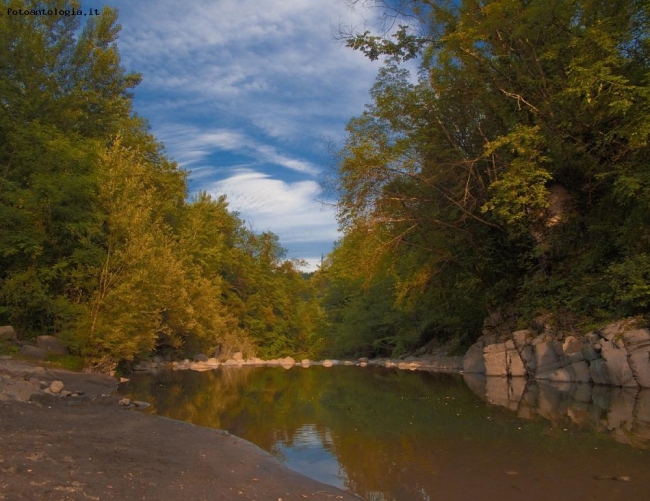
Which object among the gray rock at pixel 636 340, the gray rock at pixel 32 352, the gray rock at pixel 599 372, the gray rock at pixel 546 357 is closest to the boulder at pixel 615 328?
the gray rock at pixel 636 340

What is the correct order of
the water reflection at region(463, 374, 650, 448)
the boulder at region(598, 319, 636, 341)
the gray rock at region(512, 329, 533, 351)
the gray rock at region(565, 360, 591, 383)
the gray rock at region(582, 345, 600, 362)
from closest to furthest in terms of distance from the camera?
the water reflection at region(463, 374, 650, 448) < the boulder at region(598, 319, 636, 341) < the gray rock at region(582, 345, 600, 362) < the gray rock at region(565, 360, 591, 383) < the gray rock at region(512, 329, 533, 351)

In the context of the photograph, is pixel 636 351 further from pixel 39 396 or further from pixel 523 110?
pixel 39 396

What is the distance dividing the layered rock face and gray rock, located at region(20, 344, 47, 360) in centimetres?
1667

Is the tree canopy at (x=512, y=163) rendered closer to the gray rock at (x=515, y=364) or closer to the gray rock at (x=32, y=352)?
the gray rock at (x=515, y=364)

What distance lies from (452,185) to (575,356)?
26.7 feet

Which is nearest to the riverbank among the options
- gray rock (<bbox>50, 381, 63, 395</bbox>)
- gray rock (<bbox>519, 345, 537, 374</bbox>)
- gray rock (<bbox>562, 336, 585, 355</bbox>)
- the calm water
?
the calm water

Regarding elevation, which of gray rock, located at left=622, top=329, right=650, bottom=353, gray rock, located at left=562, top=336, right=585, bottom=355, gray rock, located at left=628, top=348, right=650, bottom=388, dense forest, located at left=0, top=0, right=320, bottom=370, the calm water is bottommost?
the calm water

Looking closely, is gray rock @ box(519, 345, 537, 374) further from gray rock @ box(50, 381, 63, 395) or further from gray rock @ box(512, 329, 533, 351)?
gray rock @ box(50, 381, 63, 395)

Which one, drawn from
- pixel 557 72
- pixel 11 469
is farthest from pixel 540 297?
pixel 11 469

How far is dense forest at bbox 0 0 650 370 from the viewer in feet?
52.8

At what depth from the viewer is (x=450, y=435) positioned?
32.5 ft

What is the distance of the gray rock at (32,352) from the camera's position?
17.2 m

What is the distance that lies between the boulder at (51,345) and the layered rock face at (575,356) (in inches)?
645

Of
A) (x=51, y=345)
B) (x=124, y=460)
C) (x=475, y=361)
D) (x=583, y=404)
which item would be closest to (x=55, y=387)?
(x=51, y=345)
